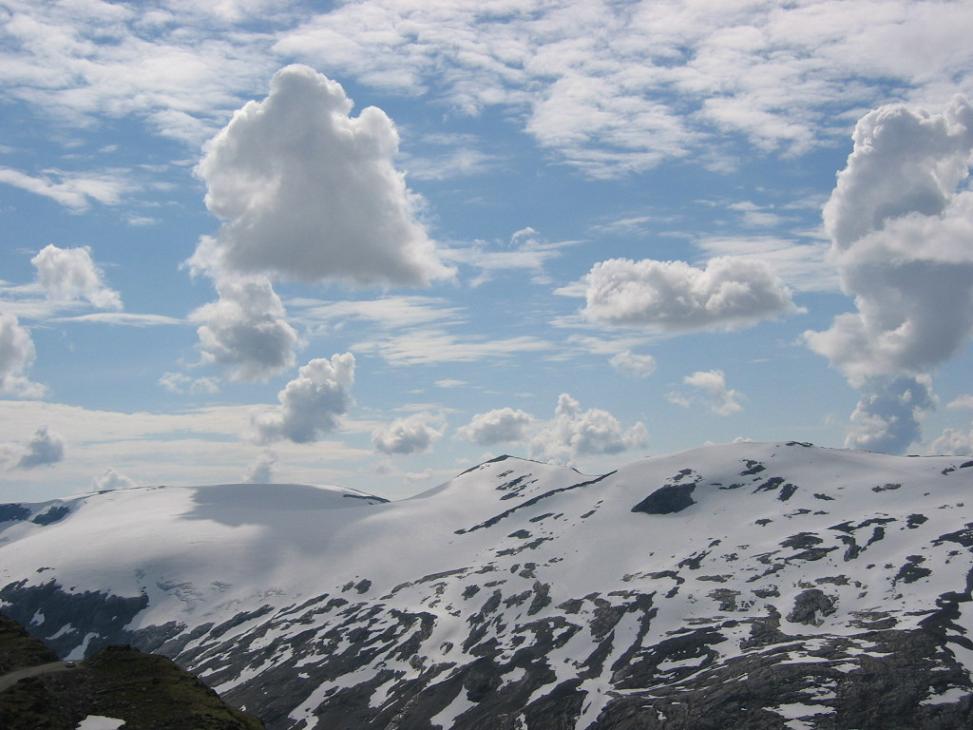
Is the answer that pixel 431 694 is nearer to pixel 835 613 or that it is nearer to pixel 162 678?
pixel 835 613

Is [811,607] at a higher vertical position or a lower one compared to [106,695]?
lower

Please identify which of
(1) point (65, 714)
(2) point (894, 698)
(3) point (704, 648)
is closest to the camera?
(1) point (65, 714)

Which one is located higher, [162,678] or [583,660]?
[162,678]

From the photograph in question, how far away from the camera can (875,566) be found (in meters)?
181

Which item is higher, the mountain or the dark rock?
the mountain

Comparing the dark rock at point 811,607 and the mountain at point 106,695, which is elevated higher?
the mountain at point 106,695

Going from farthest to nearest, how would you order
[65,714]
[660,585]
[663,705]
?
[660,585] → [663,705] → [65,714]

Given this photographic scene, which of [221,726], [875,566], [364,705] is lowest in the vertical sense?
[364,705]

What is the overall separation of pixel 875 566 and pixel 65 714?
164459 mm

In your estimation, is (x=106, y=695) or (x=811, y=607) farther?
(x=811, y=607)

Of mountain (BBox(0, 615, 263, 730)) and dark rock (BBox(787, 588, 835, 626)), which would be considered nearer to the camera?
mountain (BBox(0, 615, 263, 730))

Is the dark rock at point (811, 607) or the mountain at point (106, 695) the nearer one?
the mountain at point (106, 695)

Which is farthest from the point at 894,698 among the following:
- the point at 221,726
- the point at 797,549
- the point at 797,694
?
the point at 221,726

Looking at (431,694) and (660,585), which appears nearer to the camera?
(431,694)
